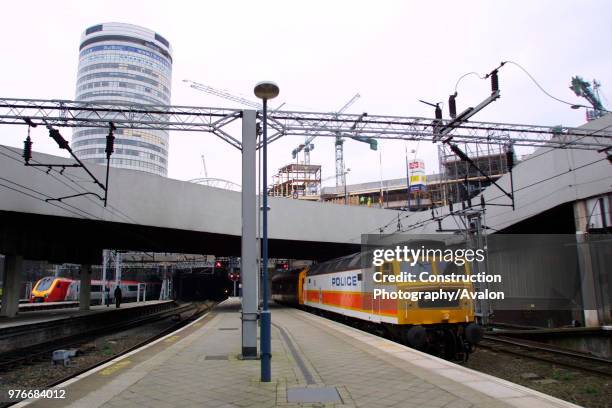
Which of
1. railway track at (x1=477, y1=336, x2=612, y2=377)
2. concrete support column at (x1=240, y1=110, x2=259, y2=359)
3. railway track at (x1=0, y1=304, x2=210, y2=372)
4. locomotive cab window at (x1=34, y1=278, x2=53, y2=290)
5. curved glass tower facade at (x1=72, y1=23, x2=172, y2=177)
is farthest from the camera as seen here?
curved glass tower facade at (x1=72, y1=23, x2=172, y2=177)

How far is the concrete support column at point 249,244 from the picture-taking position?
10.9 m

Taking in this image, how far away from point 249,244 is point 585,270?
18396mm

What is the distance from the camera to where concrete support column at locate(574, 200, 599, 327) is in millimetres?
21219

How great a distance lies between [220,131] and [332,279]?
1037cm

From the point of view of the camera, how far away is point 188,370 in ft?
30.5

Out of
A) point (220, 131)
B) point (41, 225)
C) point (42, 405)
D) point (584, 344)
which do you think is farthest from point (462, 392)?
point (41, 225)

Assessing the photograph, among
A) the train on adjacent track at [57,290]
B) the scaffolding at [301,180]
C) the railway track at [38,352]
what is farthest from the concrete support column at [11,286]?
the scaffolding at [301,180]

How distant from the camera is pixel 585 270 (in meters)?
22.1

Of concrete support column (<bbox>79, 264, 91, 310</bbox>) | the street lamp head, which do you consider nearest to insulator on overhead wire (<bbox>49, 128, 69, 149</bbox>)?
the street lamp head

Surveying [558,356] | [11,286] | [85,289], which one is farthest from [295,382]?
[85,289]

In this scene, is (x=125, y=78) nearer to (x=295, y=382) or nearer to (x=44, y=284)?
(x=44, y=284)

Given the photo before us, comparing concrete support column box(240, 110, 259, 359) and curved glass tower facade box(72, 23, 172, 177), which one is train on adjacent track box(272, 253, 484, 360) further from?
curved glass tower facade box(72, 23, 172, 177)

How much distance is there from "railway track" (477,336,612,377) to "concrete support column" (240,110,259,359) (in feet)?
28.2

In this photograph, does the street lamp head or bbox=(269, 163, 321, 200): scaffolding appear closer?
the street lamp head
